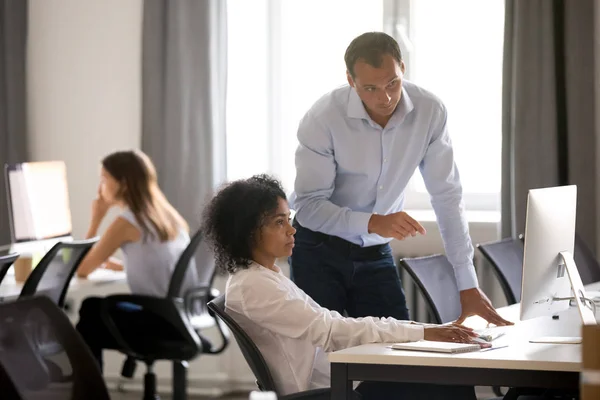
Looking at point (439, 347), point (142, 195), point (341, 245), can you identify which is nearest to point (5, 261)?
point (142, 195)

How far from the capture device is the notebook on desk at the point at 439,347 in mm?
2144

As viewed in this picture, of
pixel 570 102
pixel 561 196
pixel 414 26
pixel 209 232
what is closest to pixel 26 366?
pixel 209 232

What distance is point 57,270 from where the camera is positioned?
12.5 ft

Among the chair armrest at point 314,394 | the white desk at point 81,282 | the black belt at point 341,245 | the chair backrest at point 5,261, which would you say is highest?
the black belt at point 341,245

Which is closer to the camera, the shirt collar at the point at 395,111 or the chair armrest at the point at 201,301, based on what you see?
the shirt collar at the point at 395,111

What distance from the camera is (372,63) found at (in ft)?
8.77

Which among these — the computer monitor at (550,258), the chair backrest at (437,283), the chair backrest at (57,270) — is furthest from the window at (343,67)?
the computer monitor at (550,258)

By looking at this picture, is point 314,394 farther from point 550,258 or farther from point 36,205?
point 36,205

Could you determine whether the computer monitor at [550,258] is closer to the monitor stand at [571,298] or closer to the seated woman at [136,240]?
the monitor stand at [571,298]

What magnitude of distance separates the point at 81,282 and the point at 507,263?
1710 mm

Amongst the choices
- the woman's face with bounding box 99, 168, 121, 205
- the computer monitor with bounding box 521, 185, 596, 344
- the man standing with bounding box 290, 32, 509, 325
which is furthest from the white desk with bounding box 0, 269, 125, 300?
the computer monitor with bounding box 521, 185, 596, 344

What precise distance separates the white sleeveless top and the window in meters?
0.96

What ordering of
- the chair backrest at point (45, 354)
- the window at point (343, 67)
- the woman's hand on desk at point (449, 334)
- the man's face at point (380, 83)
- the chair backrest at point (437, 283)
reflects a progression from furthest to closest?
the window at point (343, 67) < the chair backrest at point (437, 283) < the man's face at point (380, 83) < the woman's hand on desk at point (449, 334) < the chair backrest at point (45, 354)

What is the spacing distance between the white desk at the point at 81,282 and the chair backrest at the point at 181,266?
0.23 m
